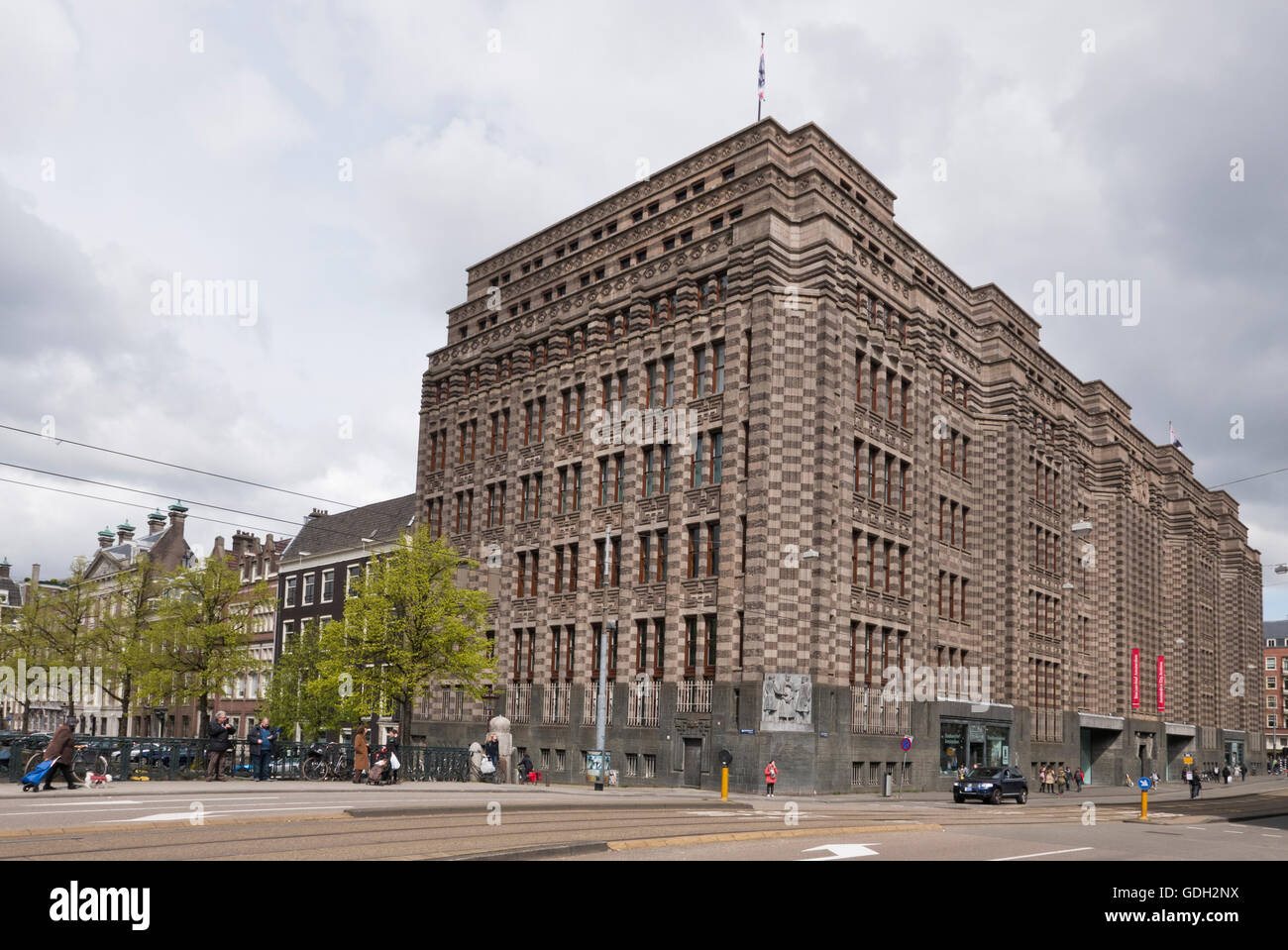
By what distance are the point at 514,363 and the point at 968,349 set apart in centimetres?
2510

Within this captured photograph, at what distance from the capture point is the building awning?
69.9 m

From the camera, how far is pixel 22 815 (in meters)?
19.3

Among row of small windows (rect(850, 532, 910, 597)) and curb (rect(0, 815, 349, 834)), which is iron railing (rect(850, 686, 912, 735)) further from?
curb (rect(0, 815, 349, 834))

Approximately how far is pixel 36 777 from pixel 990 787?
3180 centimetres

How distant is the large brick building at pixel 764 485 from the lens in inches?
1802

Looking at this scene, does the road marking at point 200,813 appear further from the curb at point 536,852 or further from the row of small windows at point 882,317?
the row of small windows at point 882,317

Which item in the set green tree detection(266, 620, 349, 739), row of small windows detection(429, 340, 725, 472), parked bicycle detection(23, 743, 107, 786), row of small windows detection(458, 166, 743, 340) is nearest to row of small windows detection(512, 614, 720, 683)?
row of small windows detection(429, 340, 725, 472)

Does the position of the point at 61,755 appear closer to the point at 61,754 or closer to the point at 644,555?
the point at 61,754

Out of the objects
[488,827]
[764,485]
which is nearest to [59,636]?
[764,485]

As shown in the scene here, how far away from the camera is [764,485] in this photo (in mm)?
45250

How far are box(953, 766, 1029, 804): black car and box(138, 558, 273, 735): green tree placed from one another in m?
34.9
